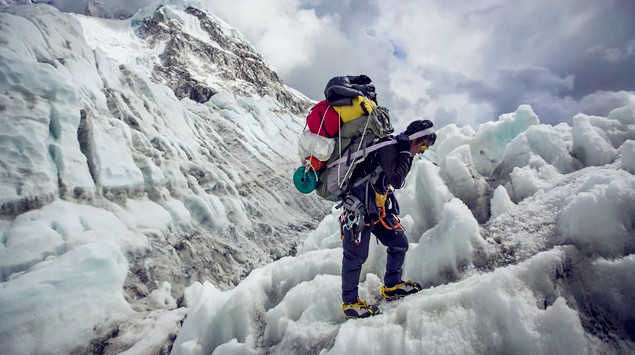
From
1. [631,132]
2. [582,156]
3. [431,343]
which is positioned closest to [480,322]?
[431,343]

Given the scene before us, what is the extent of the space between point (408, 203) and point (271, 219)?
17.1 meters

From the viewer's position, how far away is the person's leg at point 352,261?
2924mm

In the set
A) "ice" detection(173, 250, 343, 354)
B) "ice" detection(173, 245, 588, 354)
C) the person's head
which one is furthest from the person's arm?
"ice" detection(173, 250, 343, 354)

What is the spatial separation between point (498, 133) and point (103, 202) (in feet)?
44.3

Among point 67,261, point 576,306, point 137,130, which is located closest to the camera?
point 576,306

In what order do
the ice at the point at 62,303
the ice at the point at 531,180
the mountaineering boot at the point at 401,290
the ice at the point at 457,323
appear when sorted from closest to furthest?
the ice at the point at 457,323
the mountaineering boot at the point at 401,290
the ice at the point at 531,180
the ice at the point at 62,303

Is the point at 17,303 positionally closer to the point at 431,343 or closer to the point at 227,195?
the point at 431,343

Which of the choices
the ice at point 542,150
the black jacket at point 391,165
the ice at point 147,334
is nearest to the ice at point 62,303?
the ice at point 147,334

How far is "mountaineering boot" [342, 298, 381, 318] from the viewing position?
282 cm

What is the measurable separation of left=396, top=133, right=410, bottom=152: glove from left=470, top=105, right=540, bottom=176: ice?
7.52 meters

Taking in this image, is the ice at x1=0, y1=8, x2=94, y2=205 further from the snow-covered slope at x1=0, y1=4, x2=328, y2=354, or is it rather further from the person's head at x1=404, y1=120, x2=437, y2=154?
the person's head at x1=404, y1=120, x2=437, y2=154

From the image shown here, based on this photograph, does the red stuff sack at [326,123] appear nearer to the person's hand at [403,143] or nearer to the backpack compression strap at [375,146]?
the backpack compression strap at [375,146]

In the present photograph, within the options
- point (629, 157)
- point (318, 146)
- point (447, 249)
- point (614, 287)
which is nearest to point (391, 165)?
point (318, 146)

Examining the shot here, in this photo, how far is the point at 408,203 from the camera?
5996 millimetres
